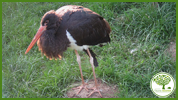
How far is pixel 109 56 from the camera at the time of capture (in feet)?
15.2

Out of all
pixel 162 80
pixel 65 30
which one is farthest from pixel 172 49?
pixel 65 30

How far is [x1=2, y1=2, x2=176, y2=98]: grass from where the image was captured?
4.05m

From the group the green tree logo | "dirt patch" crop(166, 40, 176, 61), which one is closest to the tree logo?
the green tree logo

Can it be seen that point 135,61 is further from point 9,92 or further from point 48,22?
point 9,92

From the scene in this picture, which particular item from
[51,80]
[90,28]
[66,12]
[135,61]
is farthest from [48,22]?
[135,61]

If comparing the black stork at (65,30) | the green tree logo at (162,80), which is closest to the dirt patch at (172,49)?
the green tree logo at (162,80)

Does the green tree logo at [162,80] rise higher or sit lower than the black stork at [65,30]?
lower

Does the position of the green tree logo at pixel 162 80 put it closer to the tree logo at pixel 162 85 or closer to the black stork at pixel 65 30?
the tree logo at pixel 162 85

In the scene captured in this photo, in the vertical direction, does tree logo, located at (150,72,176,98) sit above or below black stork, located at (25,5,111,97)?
below

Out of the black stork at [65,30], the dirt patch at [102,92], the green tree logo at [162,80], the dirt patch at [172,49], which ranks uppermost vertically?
the black stork at [65,30]

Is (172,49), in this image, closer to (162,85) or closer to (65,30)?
(162,85)

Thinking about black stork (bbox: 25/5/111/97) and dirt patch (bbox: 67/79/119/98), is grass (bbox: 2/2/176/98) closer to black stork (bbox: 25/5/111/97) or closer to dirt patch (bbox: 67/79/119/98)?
dirt patch (bbox: 67/79/119/98)

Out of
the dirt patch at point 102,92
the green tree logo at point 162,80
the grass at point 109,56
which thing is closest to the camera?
the green tree logo at point 162,80

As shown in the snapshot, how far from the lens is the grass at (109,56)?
405 cm
